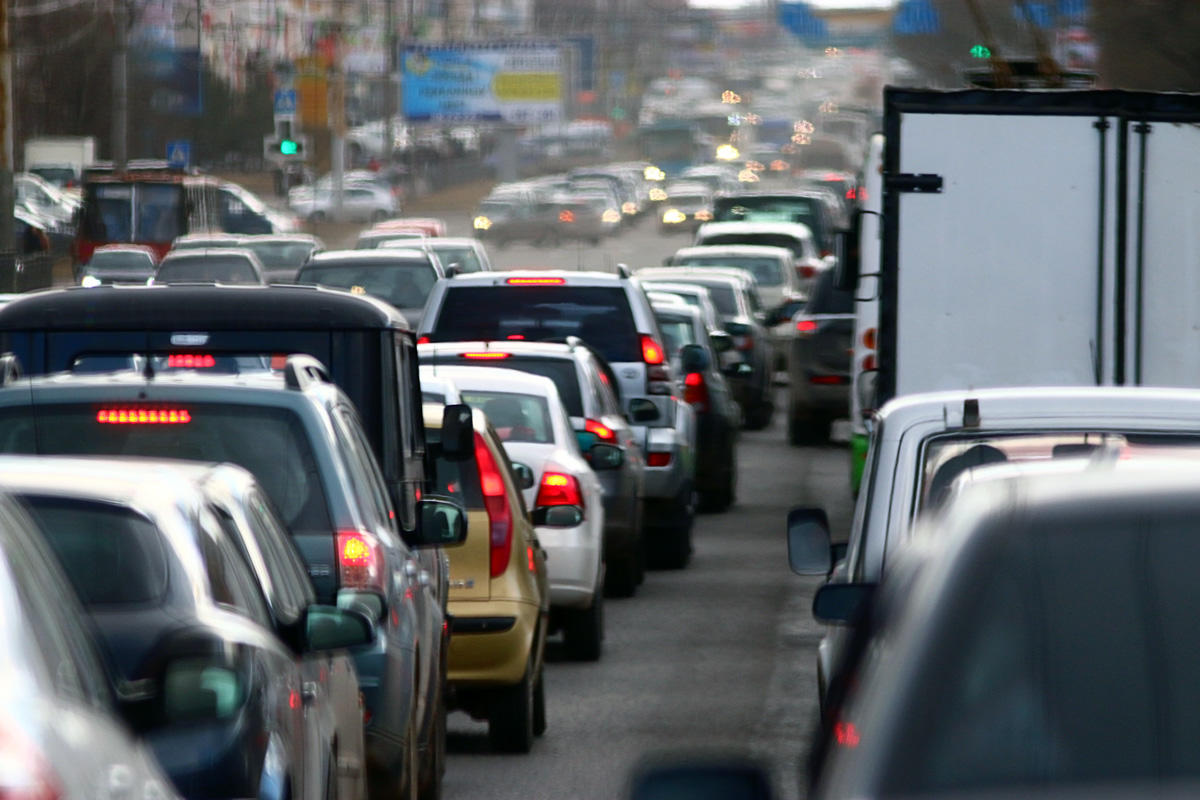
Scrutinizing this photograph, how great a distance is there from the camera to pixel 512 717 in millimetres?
10266

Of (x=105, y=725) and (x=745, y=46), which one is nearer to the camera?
(x=105, y=725)

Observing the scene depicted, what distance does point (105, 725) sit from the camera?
395 cm

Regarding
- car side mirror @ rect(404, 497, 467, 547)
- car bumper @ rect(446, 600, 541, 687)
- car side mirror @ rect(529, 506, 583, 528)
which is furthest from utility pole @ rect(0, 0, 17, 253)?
car side mirror @ rect(404, 497, 467, 547)

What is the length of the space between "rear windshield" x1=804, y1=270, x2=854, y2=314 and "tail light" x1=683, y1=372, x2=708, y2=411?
15.3ft

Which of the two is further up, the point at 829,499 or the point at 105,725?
the point at 105,725

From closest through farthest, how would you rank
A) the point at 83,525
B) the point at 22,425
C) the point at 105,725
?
the point at 105,725 → the point at 83,525 → the point at 22,425

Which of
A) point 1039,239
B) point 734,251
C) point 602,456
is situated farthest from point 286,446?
point 734,251

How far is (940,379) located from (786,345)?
20707 mm

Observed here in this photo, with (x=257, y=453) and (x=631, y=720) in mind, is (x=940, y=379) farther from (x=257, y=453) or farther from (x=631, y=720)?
(x=257, y=453)

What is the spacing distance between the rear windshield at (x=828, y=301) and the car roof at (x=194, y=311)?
53.5 ft

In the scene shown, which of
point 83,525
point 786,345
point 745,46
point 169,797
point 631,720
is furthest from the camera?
point 745,46

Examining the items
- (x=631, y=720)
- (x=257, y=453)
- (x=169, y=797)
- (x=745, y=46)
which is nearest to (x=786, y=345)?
(x=631, y=720)

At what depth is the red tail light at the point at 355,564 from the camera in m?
7.32

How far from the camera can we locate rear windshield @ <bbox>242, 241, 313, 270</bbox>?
136 ft
